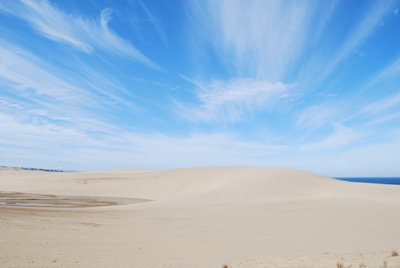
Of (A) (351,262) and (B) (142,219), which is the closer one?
(A) (351,262)

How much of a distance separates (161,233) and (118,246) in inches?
104

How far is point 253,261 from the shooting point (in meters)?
8.27

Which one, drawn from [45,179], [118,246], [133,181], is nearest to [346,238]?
[118,246]

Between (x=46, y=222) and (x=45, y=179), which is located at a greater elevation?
(x=45, y=179)

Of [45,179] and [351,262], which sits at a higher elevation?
[45,179]

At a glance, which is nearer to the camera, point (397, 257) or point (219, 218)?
point (397, 257)

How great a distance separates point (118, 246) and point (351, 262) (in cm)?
701

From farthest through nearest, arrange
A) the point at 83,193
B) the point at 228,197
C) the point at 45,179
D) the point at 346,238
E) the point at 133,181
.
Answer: the point at 45,179, the point at 133,181, the point at 83,193, the point at 228,197, the point at 346,238

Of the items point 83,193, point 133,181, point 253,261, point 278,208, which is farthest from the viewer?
point 133,181

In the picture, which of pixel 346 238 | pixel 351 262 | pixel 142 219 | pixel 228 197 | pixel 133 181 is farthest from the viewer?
pixel 133 181

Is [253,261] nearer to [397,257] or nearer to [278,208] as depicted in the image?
[397,257]

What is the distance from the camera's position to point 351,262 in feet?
25.1

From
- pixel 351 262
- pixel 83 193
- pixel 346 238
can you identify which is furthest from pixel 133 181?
pixel 351 262

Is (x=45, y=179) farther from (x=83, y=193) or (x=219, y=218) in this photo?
(x=219, y=218)
